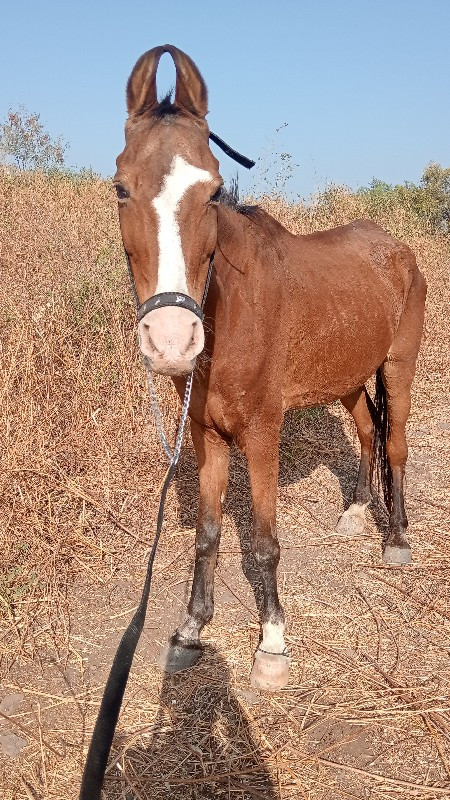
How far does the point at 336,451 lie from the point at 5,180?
24.3 ft

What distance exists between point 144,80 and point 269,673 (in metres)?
2.59

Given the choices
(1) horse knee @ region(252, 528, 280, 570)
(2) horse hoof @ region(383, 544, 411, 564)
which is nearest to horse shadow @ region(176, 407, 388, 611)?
(2) horse hoof @ region(383, 544, 411, 564)

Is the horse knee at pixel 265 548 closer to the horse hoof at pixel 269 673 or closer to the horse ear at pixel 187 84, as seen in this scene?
the horse hoof at pixel 269 673

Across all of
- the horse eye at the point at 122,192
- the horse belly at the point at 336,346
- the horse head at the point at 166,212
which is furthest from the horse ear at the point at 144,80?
the horse belly at the point at 336,346

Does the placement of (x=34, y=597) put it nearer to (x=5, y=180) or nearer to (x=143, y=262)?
(x=143, y=262)

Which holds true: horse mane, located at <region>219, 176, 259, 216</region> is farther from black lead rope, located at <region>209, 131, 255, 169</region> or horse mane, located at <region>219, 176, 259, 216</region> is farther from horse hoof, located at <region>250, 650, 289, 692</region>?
horse hoof, located at <region>250, 650, 289, 692</region>

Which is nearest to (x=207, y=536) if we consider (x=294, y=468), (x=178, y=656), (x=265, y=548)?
(x=265, y=548)

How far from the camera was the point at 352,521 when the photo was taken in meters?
4.52

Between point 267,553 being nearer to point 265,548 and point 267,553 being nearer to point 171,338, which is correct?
point 265,548

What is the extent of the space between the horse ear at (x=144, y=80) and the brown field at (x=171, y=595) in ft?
8.25

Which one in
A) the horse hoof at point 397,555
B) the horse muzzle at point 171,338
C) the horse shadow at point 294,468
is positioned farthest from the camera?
the horse shadow at point 294,468

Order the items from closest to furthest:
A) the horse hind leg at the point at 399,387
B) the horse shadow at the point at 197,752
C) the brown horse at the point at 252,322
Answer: the brown horse at the point at 252,322 < the horse shadow at the point at 197,752 < the horse hind leg at the point at 399,387

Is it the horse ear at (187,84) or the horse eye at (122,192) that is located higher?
the horse ear at (187,84)

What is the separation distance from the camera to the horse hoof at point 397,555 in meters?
4.05
